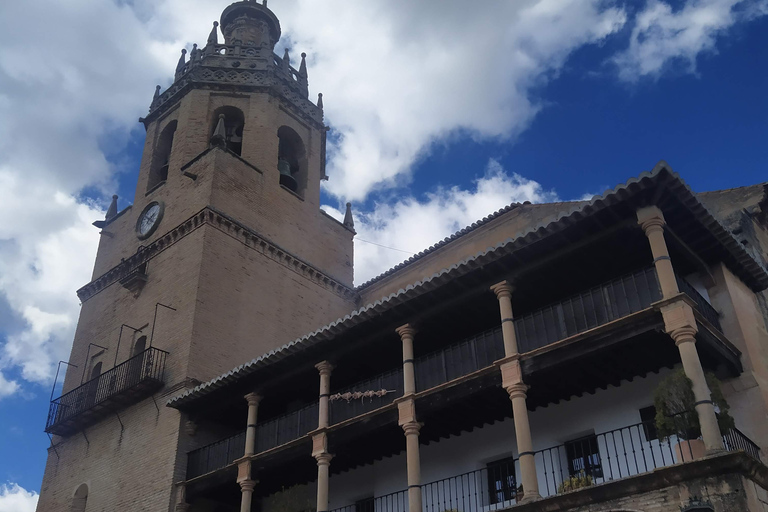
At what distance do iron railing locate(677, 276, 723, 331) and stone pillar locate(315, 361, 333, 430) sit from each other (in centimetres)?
714

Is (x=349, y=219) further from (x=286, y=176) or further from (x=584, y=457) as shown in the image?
(x=584, y=457)

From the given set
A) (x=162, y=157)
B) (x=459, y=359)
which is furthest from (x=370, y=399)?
(x=162, y=157)

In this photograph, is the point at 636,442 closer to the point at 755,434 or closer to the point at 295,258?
the point at 755,434

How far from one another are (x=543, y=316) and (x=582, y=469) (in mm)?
2709

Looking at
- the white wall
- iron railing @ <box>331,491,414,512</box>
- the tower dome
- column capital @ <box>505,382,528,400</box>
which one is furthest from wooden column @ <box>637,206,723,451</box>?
the tower dome

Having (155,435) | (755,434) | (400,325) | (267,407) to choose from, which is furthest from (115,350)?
(755,434)

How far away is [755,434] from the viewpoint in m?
12.0

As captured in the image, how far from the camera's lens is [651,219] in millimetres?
12195

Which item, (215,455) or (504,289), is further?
(215,455)

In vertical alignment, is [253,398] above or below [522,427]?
above

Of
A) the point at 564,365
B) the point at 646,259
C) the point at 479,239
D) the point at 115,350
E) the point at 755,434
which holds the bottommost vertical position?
the point at 755,434

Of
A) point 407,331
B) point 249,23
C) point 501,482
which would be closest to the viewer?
point 501,482

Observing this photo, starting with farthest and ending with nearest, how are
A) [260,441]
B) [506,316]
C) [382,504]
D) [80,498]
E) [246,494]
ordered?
1. [80,498]
2. [260,441]
3. [246,494]
4. [382,504]
5. [506,316]

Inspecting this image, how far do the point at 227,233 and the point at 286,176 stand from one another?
4.05 metres
